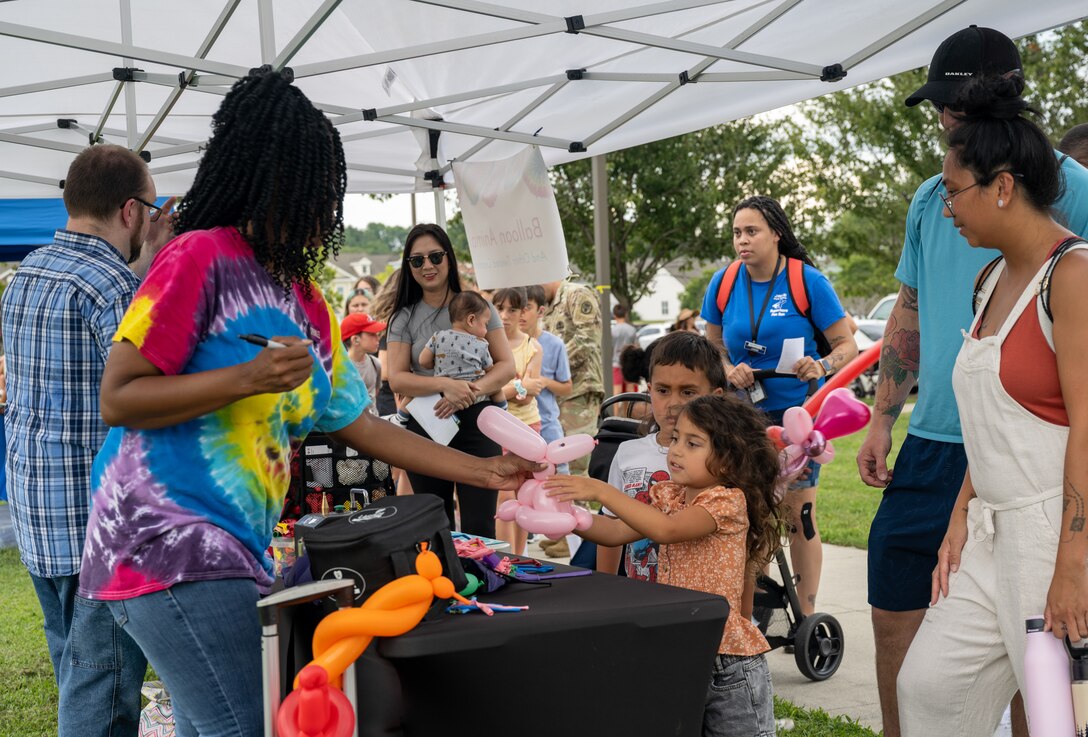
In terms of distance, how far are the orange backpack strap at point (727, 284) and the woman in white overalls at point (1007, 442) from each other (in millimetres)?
2463

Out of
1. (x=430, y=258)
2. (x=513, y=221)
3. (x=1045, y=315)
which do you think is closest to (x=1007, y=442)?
(x=1045, y=315)

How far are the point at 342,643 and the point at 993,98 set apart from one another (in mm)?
1880

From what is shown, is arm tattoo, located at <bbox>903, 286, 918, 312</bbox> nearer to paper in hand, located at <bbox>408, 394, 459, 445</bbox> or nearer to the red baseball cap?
paper in hand, located at <bbox>408, 394, 459, 445</bbox>

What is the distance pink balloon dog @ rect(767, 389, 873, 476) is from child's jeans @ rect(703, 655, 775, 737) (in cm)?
74

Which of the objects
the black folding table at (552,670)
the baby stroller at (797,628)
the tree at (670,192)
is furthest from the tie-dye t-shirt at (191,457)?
the tree at (670,192)

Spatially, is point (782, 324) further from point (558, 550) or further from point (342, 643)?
point (342, 643)

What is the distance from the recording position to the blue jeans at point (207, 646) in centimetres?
196

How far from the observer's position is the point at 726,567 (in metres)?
2.93

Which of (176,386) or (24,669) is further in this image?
(24,669)

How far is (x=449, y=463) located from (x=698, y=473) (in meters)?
0.78

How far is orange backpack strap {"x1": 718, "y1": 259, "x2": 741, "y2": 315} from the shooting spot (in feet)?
16.5

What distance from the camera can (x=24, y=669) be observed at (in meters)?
5.35

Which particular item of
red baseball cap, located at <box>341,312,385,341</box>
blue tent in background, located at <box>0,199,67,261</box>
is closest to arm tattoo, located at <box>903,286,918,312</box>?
red baseball cap, located at <box>341,312,385,341</box>

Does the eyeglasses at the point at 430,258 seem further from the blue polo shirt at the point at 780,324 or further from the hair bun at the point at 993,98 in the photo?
the hair bun at the point at 993,98
